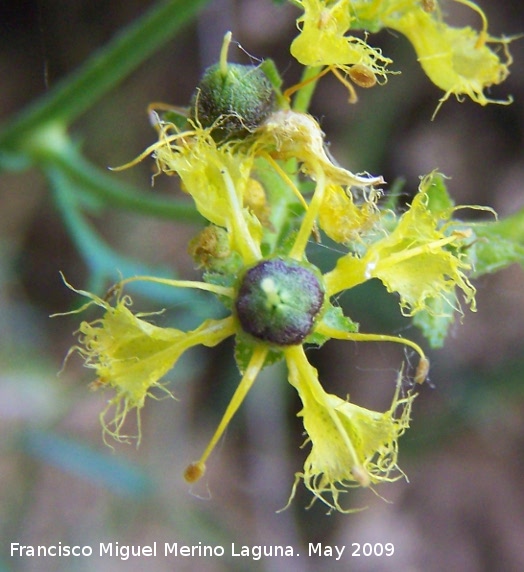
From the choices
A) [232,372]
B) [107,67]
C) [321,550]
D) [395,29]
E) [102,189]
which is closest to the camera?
[395,29]

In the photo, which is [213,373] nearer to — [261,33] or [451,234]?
[261,33]

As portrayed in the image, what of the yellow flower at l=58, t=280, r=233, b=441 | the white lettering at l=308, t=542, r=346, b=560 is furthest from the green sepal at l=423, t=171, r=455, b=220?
the white lettering at l=308, t=542, r=346, b=560

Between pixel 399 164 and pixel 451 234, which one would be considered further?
pixel 399 164

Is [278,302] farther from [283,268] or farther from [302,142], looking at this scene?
[302,142]

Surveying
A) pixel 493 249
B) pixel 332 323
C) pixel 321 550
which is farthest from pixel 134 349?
pixel 321 550

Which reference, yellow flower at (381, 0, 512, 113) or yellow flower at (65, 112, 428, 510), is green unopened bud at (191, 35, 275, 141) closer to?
yellow flower at (65, 112, 428, 510)

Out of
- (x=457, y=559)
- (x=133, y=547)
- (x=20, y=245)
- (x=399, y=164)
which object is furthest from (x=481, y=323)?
(x=20, y=245)
